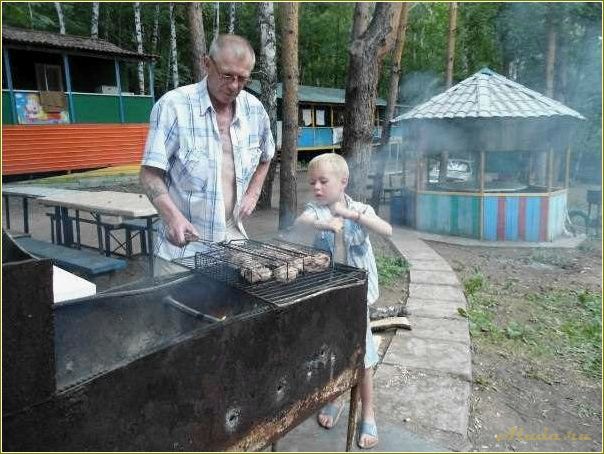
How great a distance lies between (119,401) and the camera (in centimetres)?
142

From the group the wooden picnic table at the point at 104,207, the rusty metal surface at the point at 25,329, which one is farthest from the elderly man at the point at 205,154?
the wooden picnic table at the point at 104,207

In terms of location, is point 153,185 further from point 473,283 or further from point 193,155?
point 473,283

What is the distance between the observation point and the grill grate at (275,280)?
2.04 meters

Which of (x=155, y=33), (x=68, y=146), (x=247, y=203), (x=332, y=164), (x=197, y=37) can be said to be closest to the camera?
(x=332, y=164)

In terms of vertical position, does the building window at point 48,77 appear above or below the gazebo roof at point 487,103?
above

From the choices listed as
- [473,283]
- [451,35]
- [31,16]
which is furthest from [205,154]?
[31,16]

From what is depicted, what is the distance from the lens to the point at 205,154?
267cm

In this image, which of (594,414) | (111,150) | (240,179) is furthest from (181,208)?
(111,150)

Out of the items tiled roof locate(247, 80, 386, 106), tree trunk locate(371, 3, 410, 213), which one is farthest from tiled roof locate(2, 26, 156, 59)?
tree trunk locate(371, 3, 410, 213)

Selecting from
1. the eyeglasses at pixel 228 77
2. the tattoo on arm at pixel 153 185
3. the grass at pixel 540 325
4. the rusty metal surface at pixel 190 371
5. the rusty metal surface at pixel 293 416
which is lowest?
the grass at pixel 540 325

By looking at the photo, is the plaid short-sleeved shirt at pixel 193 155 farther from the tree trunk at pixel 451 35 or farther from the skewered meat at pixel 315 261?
the tree trunk at pixel 451 35

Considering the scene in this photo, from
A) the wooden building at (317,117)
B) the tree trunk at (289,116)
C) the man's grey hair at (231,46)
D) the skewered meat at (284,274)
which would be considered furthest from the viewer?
the wooden building at (317,117)

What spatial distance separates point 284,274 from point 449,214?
8660mm

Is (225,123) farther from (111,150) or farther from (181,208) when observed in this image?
(111,150)
